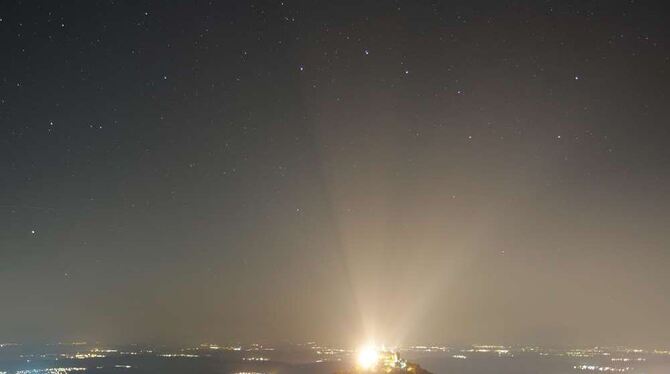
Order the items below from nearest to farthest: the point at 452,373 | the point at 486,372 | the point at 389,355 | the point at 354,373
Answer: the point at 354,373 < the point at 389,355 < the point at 452,373 < the point at 486,372

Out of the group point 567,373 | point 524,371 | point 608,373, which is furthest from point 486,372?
point 608,373

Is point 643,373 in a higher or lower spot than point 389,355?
lower

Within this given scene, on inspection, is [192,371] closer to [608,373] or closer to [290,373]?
[290,373]

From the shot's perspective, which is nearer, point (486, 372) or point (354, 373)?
point (354, 373)

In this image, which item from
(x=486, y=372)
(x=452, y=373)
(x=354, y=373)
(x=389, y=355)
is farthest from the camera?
(x=486, y=372)

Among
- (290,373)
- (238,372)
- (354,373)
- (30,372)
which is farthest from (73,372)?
(354,373)

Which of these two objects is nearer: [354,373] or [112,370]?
[354,373]

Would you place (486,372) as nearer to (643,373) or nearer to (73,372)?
(643,373)

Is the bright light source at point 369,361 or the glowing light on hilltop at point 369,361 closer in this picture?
the bright light source at point 369,361

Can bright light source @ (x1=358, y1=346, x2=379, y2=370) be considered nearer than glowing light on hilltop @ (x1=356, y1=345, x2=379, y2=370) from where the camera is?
Yes
